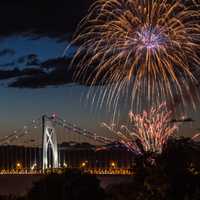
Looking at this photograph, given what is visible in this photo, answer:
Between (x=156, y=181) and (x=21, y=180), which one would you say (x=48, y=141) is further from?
(x=156, y=181)

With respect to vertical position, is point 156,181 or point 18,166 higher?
point 18,166

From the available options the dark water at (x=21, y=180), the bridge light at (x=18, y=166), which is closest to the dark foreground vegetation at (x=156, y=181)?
the dark water at (x=21, y=180)

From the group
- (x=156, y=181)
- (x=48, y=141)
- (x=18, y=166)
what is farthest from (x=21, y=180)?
(x=156, y=181)

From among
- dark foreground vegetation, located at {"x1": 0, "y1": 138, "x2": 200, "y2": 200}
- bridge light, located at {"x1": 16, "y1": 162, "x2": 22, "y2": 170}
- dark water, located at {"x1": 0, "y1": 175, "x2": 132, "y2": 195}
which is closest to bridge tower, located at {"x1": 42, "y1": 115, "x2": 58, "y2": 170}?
dark water, located at {"x1": 0, "y1": 175, "x2": 132, "y2": 195}

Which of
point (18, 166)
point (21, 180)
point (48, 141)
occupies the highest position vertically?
point (48, 141)

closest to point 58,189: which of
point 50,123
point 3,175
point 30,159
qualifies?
point 3,175

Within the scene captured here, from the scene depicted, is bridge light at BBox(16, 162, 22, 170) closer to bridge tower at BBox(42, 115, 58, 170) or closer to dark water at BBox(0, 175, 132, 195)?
bridge tower at BBox(42, 115, 58, 170)

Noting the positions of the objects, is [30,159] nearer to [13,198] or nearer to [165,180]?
[13,198]

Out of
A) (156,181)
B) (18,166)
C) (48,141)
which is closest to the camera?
(156,181)
